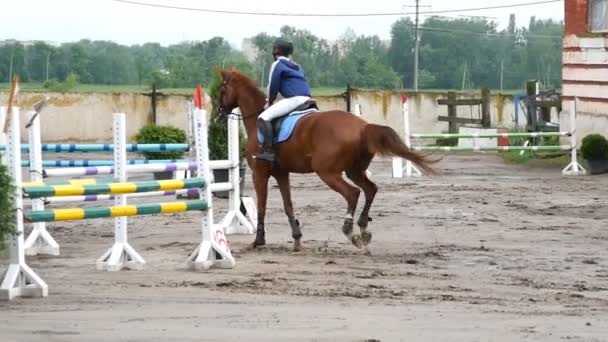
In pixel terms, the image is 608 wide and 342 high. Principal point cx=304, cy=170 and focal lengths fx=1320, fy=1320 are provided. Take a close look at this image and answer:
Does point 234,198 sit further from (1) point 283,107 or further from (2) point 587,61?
(2) point 587,61

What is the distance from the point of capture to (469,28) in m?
68.9

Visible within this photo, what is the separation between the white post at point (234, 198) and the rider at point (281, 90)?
34.9 inches

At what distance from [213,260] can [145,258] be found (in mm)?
1161

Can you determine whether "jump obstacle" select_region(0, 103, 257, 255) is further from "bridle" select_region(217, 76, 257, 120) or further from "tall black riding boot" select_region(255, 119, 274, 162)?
"tall black riding boot" select_region(255, 119, 274, 162)

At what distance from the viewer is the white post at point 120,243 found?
488 inches

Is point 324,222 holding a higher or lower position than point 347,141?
lower

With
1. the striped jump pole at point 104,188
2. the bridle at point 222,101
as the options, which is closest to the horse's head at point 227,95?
the bridle at point 222,101

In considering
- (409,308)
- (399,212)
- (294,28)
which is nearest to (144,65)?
(294,28)

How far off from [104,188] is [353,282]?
7.59ft

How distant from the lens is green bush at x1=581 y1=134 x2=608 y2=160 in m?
26.3

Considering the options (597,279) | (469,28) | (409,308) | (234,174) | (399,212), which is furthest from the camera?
(469,28)

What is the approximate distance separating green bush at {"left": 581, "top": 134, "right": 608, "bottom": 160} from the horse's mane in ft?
40.9

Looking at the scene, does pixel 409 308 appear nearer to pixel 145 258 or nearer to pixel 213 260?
pixel 213 260

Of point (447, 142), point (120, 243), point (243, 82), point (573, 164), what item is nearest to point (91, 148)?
point (243, 82)
